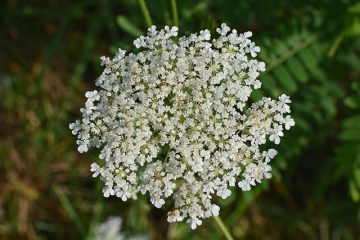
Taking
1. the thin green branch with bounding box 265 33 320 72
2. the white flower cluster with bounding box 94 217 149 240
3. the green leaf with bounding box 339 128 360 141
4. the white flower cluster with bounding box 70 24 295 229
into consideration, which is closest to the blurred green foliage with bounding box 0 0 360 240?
the thin green branch with bounding box 265 33 320 72

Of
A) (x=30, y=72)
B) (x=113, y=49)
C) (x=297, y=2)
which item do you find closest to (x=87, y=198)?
(x=30, y=72)

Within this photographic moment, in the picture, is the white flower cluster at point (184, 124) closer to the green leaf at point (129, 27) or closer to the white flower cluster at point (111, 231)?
the green leaf at point (129, 27)

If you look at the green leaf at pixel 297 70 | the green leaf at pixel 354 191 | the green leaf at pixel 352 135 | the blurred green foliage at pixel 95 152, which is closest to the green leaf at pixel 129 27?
the blurred green foliage at pixel 95 152

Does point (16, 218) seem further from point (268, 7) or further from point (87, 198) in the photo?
point (268, 7)

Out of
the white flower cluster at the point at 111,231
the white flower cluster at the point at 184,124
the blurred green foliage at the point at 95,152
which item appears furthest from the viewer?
the white flower cluster at the point at 111,231

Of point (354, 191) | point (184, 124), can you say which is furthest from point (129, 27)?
point (354, 191)
